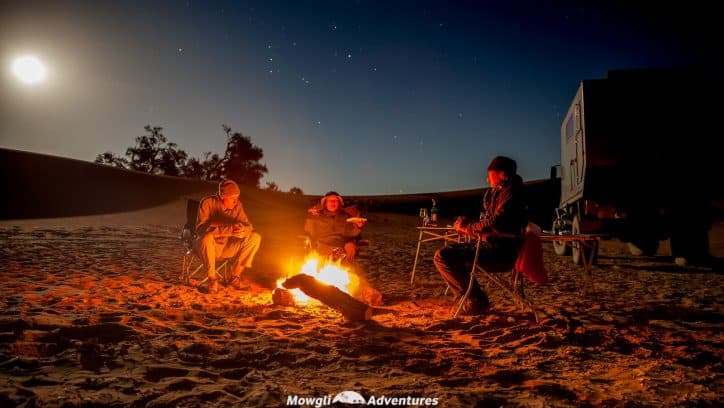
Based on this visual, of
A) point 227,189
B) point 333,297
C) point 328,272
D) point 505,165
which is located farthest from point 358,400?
point 227,189

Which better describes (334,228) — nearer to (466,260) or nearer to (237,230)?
(237,230)

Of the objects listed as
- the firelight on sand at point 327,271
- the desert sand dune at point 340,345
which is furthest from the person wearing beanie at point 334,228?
the desert sand dune at point 340,345

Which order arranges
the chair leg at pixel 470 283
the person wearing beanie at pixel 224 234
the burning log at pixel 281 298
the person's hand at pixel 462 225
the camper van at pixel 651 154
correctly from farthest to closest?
the camper van at pixel 651 154, the person wearing beanie at pixel 224 234, the burning log at pixel 281 298, the person's hand at pixel 462 225, the chair leg at pixel 470 283

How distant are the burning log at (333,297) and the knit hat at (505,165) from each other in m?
1.78

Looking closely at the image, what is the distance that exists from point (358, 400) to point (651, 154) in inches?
271

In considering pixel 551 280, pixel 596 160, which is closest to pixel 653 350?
pixel 551 280

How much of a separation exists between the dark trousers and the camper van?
11.3ft

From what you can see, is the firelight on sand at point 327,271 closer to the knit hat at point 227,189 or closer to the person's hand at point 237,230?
the person's hand at point 237,230

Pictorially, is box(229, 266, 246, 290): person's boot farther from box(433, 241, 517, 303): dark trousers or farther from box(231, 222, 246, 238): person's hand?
box(433, 241, 517, 303): dark trousers

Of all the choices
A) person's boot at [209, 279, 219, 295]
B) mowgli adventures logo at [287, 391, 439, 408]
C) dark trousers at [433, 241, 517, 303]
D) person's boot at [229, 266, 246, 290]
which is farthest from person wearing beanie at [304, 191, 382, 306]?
mowgli adventures logo at [287, 391, 439, 408]

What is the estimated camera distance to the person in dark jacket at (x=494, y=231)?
12.2 feet

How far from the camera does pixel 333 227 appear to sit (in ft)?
17.9

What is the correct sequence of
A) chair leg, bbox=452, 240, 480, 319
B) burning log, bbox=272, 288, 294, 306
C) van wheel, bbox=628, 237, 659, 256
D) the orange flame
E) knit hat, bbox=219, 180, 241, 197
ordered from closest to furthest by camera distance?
chair leg, bbox=452, 240, 480, 319, burning log, bbox=272, 288, 294, 306, the orange flame, knit hat, bbox=219, 180, 241, 197, van wheel, bbox=628, 237, 659, 256

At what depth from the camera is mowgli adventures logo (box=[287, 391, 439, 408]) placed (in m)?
1.99
